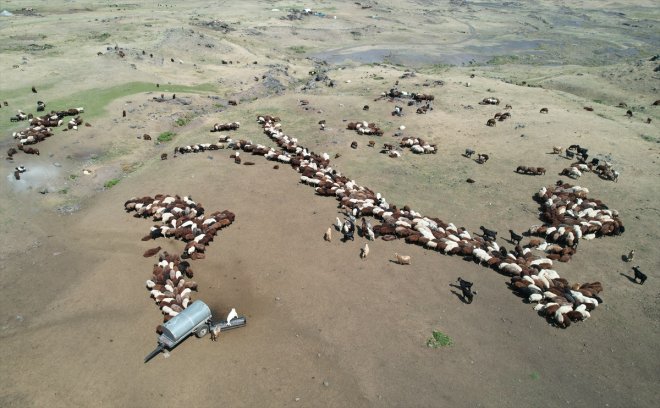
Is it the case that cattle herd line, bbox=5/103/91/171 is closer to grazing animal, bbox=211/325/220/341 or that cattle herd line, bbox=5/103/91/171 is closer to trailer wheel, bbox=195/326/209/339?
trailer wheel, bbox=195/326/209/339

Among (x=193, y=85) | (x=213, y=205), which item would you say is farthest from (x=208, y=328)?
(x=193, y=85)

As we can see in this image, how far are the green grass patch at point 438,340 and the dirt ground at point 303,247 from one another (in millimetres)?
223

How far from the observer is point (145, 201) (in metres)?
20.2

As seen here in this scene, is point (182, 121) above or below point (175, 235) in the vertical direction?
above

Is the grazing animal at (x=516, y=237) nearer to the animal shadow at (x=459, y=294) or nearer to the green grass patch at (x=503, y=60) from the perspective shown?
the animal shadow at (x=459, y=294)

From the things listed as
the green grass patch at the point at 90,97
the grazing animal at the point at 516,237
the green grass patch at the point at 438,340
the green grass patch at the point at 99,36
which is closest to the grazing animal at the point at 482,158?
the grazing animal at the point at 516,237

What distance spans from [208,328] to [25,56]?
44.7 m

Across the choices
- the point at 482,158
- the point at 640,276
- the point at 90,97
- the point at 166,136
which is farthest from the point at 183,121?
the point at 640,276

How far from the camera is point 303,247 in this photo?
1766 centimetres

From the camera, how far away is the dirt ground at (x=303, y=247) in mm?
12031

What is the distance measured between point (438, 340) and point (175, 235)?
12237mm

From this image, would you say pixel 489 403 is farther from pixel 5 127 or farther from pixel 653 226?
pixel 5 127

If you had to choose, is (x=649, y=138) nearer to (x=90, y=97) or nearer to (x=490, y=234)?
(x=490, y=234)

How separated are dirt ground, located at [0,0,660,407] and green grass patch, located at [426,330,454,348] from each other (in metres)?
0.22
